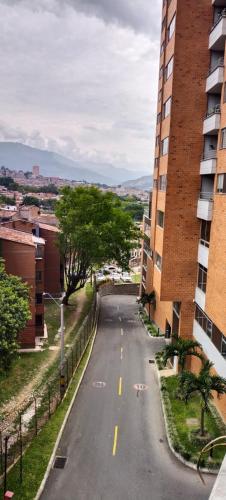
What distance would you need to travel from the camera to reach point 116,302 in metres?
62.7

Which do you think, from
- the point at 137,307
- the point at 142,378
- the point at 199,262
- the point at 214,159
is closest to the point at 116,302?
the point at 137,307

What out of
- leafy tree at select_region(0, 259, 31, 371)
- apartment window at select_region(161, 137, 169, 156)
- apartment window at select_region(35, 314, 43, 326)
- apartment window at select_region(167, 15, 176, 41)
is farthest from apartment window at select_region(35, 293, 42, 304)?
apartment window at select_region(167, 15, 176, 41)

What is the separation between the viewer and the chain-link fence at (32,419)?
64.9 ft

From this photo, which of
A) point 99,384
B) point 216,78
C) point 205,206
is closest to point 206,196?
point 205,206

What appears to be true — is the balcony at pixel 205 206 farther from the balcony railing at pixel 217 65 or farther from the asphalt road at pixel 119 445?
the asphalt road at pixel 119 445

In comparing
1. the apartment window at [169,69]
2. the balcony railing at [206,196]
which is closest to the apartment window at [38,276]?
the balcony railing at [206,196]

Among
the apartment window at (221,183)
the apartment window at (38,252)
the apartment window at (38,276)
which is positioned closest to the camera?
the apartment window at (221,183)

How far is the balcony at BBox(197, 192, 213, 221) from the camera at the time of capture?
26.1m

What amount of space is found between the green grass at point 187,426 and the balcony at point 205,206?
12.4 metres

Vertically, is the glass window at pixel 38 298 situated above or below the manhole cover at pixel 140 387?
above

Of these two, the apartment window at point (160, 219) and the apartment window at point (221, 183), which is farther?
the apartment window at point (160, 219)

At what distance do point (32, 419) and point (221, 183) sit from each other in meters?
18.9

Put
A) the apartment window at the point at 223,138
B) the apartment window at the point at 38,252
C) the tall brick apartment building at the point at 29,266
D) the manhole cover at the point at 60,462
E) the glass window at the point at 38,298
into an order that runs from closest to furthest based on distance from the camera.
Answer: the manhole cover at the point at 60,462
the apartment window at the point at 223,138
the tall brick apartment building at the point at 29,266
the glass window at the point at 38,298
the apartment window at the point at 38,252

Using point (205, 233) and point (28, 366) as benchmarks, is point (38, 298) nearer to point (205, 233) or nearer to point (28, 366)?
point (28, 366)
